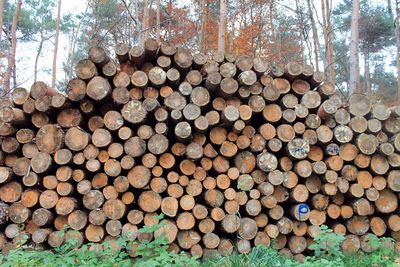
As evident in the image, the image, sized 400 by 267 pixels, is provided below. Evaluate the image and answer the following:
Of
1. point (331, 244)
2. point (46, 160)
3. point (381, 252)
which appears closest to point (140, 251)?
point (46, 160)

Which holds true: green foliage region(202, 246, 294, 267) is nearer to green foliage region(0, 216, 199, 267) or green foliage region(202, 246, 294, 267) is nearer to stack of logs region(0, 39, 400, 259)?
stack of logs region(0, 39, 400, 259)

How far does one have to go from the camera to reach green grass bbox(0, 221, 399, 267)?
3.76 meters

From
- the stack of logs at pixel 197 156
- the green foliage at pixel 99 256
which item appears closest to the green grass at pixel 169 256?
the green foliage at pixel 99 256

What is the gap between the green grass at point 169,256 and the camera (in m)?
3.76

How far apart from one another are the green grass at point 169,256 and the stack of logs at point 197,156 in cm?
19

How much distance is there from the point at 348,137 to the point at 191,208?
214 centimetres

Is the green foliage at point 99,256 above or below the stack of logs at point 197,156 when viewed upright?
below

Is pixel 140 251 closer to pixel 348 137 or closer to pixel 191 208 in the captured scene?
pixel 191 208

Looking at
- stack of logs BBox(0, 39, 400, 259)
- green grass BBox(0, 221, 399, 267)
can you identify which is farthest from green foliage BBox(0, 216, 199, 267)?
stack of logs BBox(0, 39, 400, 259)

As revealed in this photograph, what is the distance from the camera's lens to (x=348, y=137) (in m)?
4.89

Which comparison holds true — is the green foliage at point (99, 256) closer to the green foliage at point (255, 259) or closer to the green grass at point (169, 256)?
the green grass at point (169, 256)

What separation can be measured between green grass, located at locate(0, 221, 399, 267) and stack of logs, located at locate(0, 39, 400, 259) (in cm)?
19

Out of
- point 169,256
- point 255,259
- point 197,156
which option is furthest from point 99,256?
point 255,259

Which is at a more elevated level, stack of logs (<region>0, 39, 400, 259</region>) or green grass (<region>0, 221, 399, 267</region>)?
stack of logs (<region>0, 39, 400, 259</region>)
